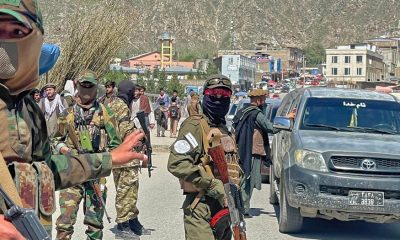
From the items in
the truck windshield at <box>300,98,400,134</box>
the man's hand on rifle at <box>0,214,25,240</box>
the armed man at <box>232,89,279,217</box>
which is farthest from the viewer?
the armed man at <box>232,89,279,217</box>

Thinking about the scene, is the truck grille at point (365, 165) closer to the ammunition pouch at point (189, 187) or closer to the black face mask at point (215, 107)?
the black face mask at point (215, 107)

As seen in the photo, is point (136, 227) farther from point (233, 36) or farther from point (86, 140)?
point (233, 36)

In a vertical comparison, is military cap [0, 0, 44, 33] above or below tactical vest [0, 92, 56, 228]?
above

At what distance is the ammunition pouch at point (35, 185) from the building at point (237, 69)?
11614 centimetres

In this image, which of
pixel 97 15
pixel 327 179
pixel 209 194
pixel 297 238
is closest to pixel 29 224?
pixel 209 194

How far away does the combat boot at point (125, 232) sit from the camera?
8773mm

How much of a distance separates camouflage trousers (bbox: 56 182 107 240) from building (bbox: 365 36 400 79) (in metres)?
169

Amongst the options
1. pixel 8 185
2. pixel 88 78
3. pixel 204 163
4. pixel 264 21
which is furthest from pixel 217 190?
pixel 264 21

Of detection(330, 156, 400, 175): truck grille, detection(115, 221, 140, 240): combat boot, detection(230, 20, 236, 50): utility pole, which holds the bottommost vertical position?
detection(115, 221, 140, 240): combat boot

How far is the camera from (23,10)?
2506mm

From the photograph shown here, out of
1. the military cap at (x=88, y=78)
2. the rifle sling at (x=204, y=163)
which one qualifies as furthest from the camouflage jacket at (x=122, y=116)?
the rifle sling at (x=204, y=163)

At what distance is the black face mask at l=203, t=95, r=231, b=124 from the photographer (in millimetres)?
5539

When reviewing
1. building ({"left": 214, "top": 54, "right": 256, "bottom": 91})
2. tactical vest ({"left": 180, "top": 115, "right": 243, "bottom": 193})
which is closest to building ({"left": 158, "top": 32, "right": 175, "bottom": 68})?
building ({"left": 214, "top": 54, "right": 256, "bottom": 91})

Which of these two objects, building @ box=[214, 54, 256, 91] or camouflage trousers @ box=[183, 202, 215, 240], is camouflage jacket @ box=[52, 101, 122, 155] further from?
building @ box=[214, 54, 256, 91]
